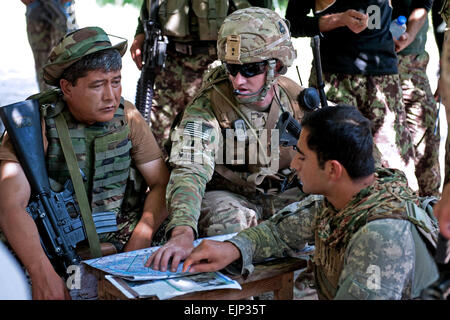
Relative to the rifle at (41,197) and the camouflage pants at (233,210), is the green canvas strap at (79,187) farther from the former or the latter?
the camouflage pants at (233,210)

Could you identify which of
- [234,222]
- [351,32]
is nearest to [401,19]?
[351,32]

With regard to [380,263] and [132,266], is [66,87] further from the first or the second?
[380,263]

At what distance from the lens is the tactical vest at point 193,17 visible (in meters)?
4.73

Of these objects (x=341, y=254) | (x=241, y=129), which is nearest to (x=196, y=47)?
(x=241, y=129)

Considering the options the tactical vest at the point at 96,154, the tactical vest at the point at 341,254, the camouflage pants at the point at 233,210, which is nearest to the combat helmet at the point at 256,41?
the camouflage pants at the point at 233,210

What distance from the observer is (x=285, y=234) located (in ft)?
8.83

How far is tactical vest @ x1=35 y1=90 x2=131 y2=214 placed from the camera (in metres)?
3.05

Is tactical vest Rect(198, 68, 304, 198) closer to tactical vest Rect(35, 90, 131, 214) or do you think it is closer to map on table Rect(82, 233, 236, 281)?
tactical vest Rect(35, 90, 131, 214)

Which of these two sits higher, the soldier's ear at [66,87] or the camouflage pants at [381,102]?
the soldier's ear at [66,87]

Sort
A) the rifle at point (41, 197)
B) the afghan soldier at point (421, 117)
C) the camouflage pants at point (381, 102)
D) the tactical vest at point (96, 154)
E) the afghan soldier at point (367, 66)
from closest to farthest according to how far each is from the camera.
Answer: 1. the rifle at point (41, 197)
2. the tactical vest at point (96, 154)
3. the afghan soldier at point (367, 66)
4. the camouflage pants at point (381, 102)
5. the afghan soldier at point (421, 117)

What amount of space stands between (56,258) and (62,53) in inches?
39.1

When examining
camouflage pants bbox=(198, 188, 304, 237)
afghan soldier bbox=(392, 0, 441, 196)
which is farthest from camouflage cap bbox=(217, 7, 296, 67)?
afghan soldier bbox=(392, 0, 441, 196)

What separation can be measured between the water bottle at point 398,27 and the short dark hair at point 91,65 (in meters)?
2.48

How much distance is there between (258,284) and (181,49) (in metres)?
2.76
